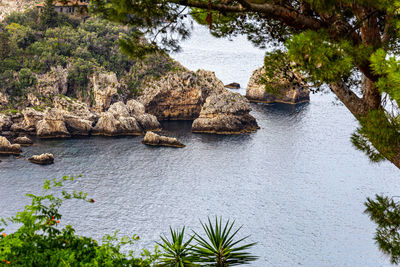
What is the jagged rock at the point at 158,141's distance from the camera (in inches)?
2643

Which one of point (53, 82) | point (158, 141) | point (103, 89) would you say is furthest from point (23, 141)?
point (103, 89)

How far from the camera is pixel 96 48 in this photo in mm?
89188

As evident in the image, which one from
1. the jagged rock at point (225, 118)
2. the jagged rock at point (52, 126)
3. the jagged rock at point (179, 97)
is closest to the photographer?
the jagged rock at point (52, 126)

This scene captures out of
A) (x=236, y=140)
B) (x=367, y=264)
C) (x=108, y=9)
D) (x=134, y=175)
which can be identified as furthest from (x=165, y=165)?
(x=108, y=9)

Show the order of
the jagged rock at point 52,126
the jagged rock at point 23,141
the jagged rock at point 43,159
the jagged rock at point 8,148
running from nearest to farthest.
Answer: the jagged rock at point 43,159
the jagged rock at point 8,148
the jagged rock at point 23,141
the jagged rock at point 52,126

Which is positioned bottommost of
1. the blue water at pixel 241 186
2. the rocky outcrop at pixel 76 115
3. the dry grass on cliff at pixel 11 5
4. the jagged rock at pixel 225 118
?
the blue water at pixel 241 186

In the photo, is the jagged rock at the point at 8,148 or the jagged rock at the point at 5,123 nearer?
the jagged rock at the point at 8,148

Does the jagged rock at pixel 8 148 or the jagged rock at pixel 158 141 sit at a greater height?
the jagged rock at pixel 158 141

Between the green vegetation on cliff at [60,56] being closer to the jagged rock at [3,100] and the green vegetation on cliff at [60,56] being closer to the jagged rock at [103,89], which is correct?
the jagged rock at [3,100]

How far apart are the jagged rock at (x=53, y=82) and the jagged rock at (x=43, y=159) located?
22547mm

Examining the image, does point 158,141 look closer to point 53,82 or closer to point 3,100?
point 53,82

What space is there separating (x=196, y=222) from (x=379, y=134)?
115 ft

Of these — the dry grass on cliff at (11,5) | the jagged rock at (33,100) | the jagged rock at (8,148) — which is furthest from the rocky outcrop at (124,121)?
the dry grass on cliff at (11,5)

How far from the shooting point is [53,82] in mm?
79125
